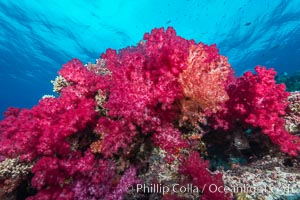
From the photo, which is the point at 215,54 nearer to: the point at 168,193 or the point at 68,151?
the point at 168,193

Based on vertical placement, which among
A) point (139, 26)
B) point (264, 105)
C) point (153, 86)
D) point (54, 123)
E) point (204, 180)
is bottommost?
point (204, 180)

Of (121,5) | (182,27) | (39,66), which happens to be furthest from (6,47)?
(182,27)

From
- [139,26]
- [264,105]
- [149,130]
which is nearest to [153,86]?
[149,130]

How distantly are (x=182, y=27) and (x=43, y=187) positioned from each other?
26.7 m

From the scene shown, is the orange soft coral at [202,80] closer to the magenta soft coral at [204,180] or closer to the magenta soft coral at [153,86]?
the magenta soft coral at [153,86]

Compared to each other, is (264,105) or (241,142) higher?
(264,105)

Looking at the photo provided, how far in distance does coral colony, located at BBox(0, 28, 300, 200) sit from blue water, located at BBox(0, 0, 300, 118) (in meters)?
19.1

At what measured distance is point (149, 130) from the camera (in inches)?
142

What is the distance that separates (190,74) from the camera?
3.33 meters

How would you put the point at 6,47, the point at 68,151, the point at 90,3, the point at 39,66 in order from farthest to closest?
the point at 39,66 < the point at 6,47 < the point at 90,3 < the point at 68,151

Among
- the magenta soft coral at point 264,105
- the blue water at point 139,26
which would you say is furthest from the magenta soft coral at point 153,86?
the blue water at point 139,26

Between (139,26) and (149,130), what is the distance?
2549 cm

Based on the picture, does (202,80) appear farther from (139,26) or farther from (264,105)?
(139,26)

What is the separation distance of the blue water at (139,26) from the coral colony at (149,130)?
1908 cm
